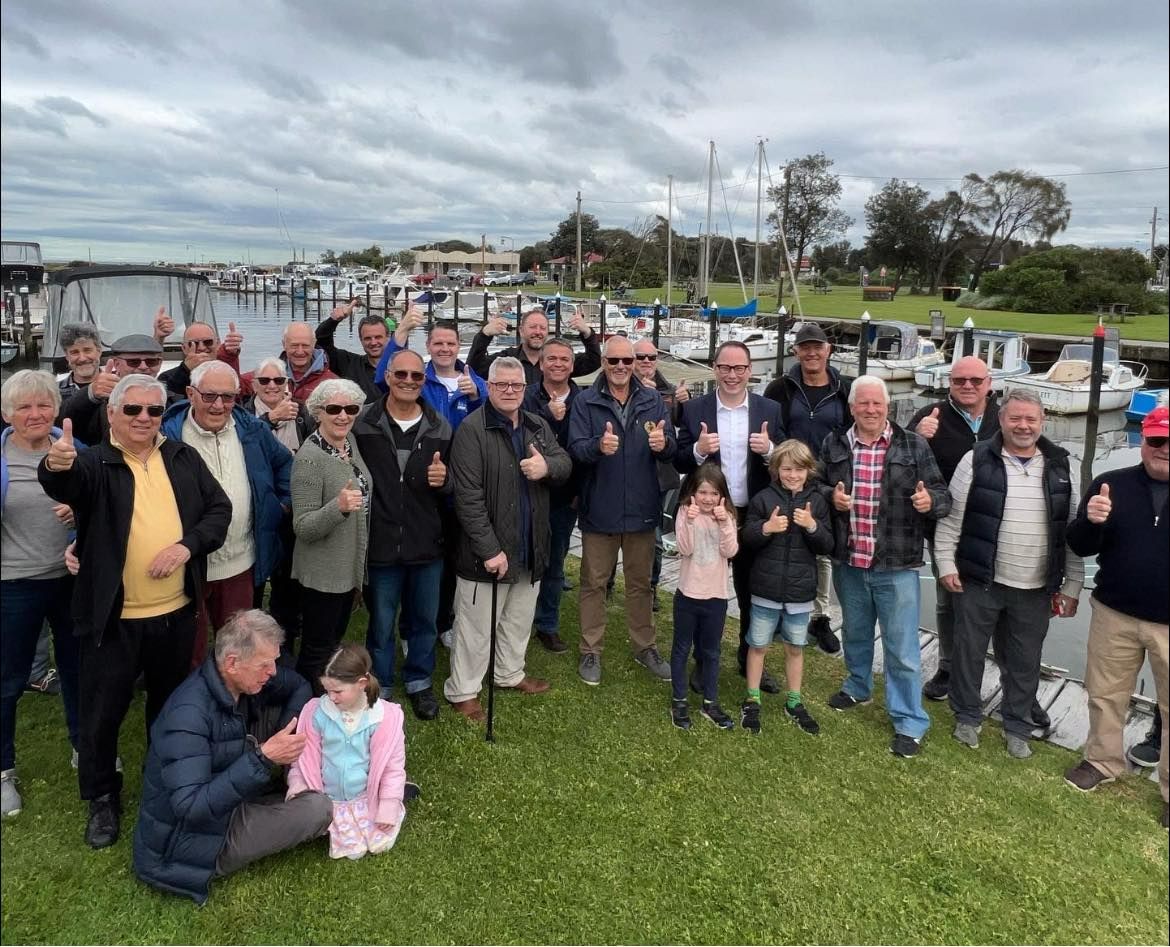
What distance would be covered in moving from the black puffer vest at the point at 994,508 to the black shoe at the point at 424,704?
3.15 metres

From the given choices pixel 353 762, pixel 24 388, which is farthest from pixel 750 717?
pixel 24 388

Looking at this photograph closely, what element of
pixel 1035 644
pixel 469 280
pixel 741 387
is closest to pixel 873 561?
pixel 1035 644

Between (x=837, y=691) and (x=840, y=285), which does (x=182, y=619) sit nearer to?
(x=837, y=691)

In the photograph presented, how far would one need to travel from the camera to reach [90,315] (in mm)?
10664

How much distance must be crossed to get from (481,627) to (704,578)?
132 cm

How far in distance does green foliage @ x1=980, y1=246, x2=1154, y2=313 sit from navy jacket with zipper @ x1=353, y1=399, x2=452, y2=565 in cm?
3880

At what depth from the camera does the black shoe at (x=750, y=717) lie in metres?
4.34

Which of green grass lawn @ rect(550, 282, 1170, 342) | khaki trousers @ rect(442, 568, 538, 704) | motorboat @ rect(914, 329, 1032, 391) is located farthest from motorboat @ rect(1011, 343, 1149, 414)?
khaki trousers @ rect(442, 568, 538, 704)

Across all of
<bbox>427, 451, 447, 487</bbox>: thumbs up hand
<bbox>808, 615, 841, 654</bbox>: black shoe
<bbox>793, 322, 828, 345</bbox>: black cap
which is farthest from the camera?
<bbox>808, 615, 841, 654</bbox>: black shoe

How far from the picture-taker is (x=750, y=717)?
439 cm

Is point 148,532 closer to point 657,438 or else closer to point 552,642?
point 657,438

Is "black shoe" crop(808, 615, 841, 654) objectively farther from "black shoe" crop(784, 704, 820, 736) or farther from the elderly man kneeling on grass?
the elderly man kneeling on grass

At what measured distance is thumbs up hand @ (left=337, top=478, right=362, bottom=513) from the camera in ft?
11.7

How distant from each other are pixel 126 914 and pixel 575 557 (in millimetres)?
5075
